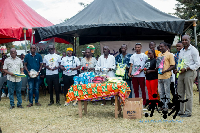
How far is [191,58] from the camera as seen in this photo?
5.07 m

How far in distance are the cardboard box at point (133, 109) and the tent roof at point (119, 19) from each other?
281 cm

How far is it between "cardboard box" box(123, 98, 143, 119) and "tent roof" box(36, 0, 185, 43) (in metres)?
2.81

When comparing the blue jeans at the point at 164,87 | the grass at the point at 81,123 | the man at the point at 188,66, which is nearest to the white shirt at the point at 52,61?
the grass at the point at 81,123

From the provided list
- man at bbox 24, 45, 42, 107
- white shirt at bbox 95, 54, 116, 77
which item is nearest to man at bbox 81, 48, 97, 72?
white shirt at bbox 95, 54, 116, 77

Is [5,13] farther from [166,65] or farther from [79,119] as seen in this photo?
[166,65]

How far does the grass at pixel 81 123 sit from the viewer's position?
4.39m

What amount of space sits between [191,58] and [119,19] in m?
3.22

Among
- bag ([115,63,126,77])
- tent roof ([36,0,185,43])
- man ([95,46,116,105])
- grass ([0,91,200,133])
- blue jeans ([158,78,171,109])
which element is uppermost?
tent roof ([36,0,185,43])

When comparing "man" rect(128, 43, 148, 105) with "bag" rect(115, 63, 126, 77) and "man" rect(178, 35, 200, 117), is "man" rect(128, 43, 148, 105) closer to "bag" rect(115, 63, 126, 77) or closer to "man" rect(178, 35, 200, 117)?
"bag" rect(115, 63, 126, 77)

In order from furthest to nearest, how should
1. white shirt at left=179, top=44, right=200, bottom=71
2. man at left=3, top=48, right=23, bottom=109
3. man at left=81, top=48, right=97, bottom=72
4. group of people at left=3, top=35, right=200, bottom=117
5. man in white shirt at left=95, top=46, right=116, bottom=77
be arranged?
man at left=81, top=48, right=97, bottom=72, man in white shirt at left=95, top=46, right=116, bottom=77, man at left=3, top=48, right=23, bottom=109, group of people at left=3, top=35, right=200, bottom=117, white shirt at left=179, top=44, right=200, bottom=71

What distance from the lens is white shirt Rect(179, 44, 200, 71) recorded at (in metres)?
5.00

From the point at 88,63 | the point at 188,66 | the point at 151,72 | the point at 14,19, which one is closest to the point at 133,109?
the point at 151,72

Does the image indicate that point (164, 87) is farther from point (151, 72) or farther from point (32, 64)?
point (32, 64)

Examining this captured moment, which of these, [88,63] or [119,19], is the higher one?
[119,19]
